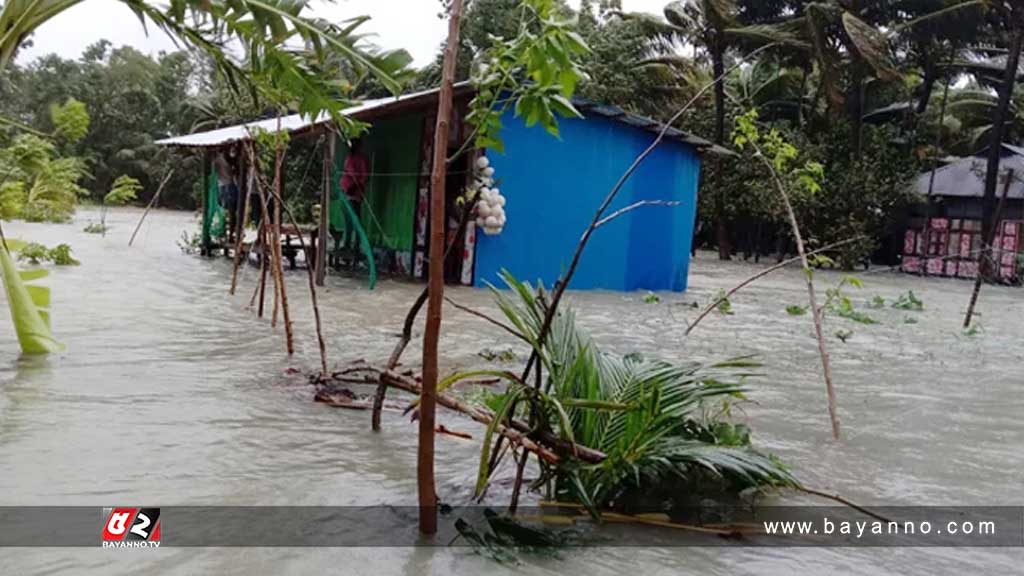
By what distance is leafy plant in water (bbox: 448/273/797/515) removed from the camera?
3.77m

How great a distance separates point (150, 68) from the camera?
38.9m

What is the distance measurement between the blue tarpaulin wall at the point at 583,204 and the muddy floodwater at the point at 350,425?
2907mm

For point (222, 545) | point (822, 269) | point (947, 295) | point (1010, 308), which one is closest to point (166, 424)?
point (222, 545)

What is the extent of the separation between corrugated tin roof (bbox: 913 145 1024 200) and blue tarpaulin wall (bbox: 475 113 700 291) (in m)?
12.1

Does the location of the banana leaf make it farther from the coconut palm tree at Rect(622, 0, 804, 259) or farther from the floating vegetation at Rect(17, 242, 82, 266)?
the coconut palm tree at Rect(622, 0, 804, 259)

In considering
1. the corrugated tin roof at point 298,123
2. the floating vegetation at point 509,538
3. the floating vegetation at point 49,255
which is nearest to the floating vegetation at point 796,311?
the corrugated tin roof at point 298,123

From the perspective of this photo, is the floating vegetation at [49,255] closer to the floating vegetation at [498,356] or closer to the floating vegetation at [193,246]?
the floating vegetation at [193,246]

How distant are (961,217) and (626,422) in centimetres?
2464

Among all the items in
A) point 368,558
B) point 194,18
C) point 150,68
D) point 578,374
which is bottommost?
point 368,558

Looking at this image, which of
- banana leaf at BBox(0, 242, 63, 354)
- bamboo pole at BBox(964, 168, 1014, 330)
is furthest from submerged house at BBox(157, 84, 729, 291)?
banana leaf at BBox(0, 242, 63, 354)

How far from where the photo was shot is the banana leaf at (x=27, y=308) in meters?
6.02

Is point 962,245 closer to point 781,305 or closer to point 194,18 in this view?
point 781,305

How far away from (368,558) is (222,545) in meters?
0.55

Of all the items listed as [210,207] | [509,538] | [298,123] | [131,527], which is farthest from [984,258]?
[210,207]
